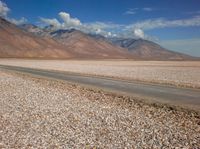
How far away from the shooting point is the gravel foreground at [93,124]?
10.1 metres

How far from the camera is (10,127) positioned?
39.0 ft

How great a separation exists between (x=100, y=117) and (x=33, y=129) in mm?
3475

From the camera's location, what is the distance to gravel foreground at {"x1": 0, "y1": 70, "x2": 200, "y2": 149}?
33.1 ft

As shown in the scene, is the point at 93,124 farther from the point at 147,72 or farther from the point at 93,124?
the point at 147,72

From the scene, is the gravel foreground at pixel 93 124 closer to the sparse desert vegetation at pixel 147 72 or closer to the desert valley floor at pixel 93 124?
the desert valley floor at pixel 93 124

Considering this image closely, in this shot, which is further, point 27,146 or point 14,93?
point 14,93

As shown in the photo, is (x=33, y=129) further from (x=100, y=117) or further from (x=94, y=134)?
(x=100, y=117)

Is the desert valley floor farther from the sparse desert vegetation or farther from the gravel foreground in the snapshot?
the sparse desert vegetation

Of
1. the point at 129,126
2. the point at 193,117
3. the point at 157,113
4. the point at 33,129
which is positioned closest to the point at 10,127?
the point at 33,129

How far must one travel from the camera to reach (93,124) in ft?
40.9

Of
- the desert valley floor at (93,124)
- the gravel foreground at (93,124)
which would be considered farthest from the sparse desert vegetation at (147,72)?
the gravel foreground at (93,124)

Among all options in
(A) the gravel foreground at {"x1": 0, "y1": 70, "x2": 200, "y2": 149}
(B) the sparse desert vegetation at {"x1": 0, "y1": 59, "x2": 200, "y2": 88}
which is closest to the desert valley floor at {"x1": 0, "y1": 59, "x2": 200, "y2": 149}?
(A) the gravel foreground at {"x1": 0, "y1": 70, "x2": 200, "y2": 149}

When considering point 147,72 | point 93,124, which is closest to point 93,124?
point 93,124

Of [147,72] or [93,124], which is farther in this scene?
[147,72]
